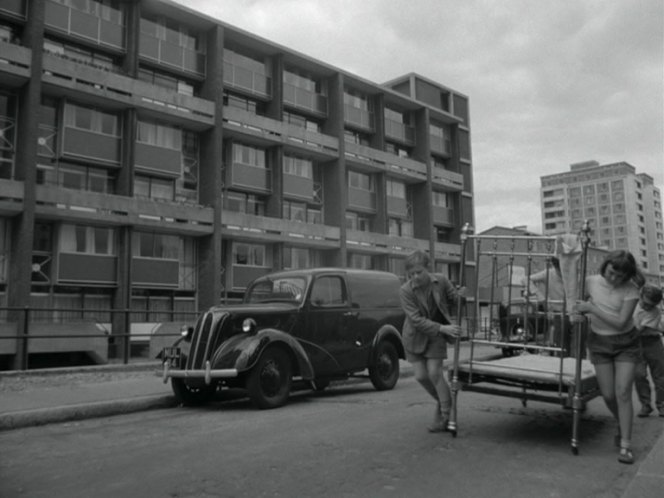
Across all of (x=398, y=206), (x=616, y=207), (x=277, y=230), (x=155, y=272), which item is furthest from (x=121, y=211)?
(x=616, y=207)

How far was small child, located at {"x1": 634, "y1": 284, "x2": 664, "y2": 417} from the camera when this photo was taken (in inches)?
294

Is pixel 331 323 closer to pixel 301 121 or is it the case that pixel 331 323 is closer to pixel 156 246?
pixel 156 246

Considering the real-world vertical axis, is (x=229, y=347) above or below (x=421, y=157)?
below

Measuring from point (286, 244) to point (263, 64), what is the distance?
435 inches

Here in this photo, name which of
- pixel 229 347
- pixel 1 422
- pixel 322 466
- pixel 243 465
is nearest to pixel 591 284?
pixel 322 466

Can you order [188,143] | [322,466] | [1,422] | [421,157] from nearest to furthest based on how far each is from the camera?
[322,466] → [1,422] → [188,143] → [421,157]

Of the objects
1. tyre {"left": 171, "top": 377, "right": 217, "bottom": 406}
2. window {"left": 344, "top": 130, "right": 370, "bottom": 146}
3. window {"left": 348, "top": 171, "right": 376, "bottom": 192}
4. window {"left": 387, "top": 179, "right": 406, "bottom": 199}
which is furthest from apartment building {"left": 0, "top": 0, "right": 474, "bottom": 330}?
tyre {"left": 171, "top": 377, "right": 217, "bottom": 406}

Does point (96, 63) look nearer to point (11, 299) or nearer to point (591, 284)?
point (11, 299)

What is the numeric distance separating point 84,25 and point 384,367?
24.7 metres

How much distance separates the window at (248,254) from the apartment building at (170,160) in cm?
10

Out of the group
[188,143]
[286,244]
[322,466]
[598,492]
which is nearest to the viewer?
[598,492]

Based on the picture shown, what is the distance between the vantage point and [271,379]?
8.45 metres

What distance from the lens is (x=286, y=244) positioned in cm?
3491

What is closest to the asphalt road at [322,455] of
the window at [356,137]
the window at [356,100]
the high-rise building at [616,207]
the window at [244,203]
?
the window at [244,203]
